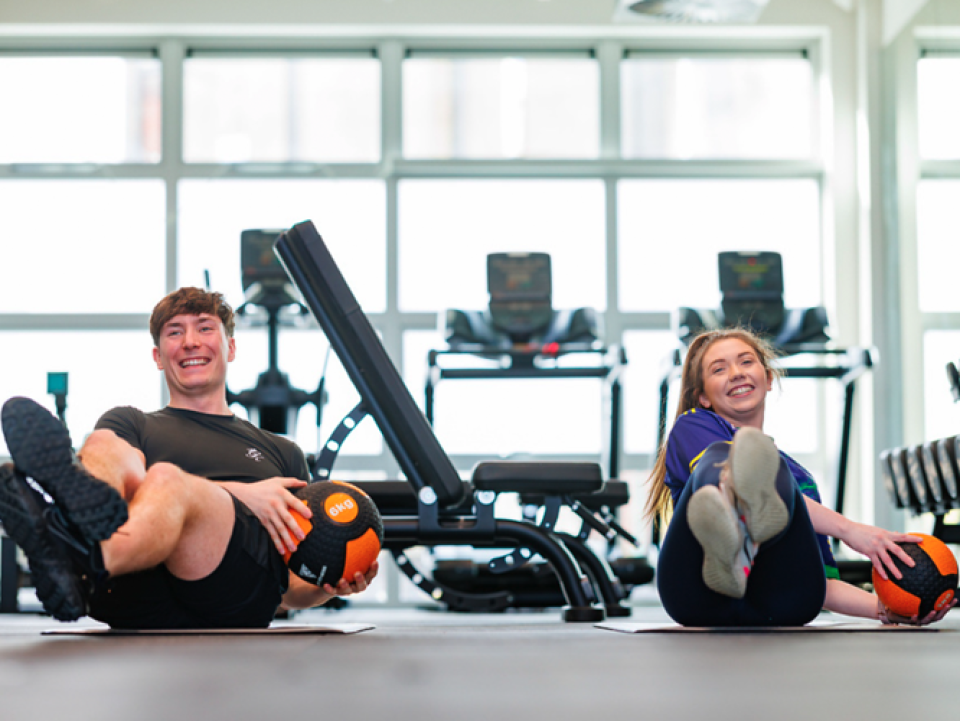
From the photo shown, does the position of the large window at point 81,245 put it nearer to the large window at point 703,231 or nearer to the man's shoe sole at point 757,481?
the large window at point 703,231

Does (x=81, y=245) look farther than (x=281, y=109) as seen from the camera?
No

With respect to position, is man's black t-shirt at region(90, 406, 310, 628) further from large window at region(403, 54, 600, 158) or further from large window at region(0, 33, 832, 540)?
large window at region(403, 54, 600, 158)

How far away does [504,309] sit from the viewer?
5336mm

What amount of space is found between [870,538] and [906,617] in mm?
218

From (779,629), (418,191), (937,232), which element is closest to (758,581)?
(779,629)

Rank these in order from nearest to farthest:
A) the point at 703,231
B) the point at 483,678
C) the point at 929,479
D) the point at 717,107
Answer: the point at 483,678 → the point at 929,479 → the point at 703,231 → the point at 717,107

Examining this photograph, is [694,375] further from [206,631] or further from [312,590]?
[206,631]

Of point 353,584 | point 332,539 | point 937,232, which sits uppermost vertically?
point 937,232

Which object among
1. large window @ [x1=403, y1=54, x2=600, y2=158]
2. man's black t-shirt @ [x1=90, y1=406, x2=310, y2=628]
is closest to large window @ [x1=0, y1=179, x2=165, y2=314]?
large window @ [x1=403, y1=54, x2=600, y2=158]

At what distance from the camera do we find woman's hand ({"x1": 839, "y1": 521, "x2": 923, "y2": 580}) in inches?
84.8

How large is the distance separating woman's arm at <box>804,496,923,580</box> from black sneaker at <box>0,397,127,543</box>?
145cm

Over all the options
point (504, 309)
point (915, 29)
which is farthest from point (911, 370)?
point (504, 309)

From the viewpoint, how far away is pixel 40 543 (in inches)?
A: 69.1

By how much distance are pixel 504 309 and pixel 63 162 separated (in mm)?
3301
